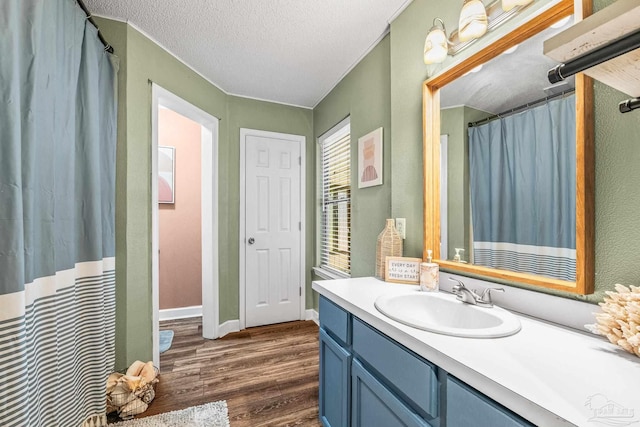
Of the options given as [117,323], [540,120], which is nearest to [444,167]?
[540,120]

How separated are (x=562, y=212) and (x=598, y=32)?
0.63m

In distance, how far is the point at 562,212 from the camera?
947 mm

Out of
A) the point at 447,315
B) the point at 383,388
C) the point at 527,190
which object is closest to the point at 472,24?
the point at 527,190

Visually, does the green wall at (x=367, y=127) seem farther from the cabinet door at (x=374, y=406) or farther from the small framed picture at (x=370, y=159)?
the cabinet door at (x=374, y=406)

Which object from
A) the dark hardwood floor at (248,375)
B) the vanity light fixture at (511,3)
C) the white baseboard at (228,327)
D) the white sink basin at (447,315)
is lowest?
the dark hardwood floor at (248,375)

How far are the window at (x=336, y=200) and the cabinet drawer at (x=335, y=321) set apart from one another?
43.3 inches

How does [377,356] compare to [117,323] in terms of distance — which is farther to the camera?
[117,323]

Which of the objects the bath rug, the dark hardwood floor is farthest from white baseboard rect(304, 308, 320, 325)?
the bath rug

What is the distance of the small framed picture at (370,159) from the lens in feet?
6.66

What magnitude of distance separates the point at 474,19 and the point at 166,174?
10.7ft

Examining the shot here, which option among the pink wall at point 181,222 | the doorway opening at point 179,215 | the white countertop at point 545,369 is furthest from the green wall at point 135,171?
the white countertop at point 545,369

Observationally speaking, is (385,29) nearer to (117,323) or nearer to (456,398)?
(456,398)

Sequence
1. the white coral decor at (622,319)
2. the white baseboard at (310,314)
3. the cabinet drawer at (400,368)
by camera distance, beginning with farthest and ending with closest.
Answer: the white baseboard at (310,314), the cabinet drawer at (400,368), the white coral decor at (622,319)

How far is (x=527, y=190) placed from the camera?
1.06m
